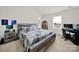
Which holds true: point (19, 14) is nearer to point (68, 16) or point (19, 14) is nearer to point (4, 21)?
point (4, 21)

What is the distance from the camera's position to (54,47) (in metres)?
1.86

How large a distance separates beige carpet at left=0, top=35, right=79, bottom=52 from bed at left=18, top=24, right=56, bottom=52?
0.11 meters

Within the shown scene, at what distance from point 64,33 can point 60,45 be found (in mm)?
334

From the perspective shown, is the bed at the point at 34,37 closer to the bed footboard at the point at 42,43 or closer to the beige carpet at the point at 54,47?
the bed footboard at the point at 42,43

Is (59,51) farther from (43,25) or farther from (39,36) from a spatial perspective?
(43,25)

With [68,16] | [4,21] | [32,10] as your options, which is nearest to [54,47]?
[68,16]

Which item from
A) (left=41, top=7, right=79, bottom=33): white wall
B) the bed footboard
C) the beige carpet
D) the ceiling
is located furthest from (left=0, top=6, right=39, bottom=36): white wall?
the bed footboard

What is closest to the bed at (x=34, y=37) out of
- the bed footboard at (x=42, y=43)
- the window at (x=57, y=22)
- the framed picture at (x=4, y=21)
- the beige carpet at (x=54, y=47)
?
the bed footboard at (x=42, y=43)

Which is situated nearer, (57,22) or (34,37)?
(34,37)

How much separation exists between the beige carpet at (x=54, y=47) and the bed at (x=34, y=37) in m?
0.11

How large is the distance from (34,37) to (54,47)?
0.56 meters

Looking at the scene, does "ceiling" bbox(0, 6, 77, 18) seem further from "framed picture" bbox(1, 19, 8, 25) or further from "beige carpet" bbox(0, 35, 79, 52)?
"beige carpet" bbox(0, 35, 79, 52)

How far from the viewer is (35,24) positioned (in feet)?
6.21
